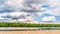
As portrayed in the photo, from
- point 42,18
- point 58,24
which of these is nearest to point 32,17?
point 42,18

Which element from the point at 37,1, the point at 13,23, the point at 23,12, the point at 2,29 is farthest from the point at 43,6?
the point at 2,29

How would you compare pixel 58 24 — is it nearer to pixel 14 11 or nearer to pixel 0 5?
pixel 14 11

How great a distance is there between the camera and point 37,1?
4.73 ft

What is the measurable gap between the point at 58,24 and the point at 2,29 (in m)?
0.54

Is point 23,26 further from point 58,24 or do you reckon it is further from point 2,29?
point 58,24

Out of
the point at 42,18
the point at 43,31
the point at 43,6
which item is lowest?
the point at 43,31

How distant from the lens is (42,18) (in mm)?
1429

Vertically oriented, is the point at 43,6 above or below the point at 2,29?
above

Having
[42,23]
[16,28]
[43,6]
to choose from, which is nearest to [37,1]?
[43,6]

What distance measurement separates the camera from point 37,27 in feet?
4.65

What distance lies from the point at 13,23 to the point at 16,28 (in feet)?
0.18

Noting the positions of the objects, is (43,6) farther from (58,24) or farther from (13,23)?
(13,23)

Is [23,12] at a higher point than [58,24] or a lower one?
higher

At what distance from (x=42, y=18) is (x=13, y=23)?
0.28 metres
